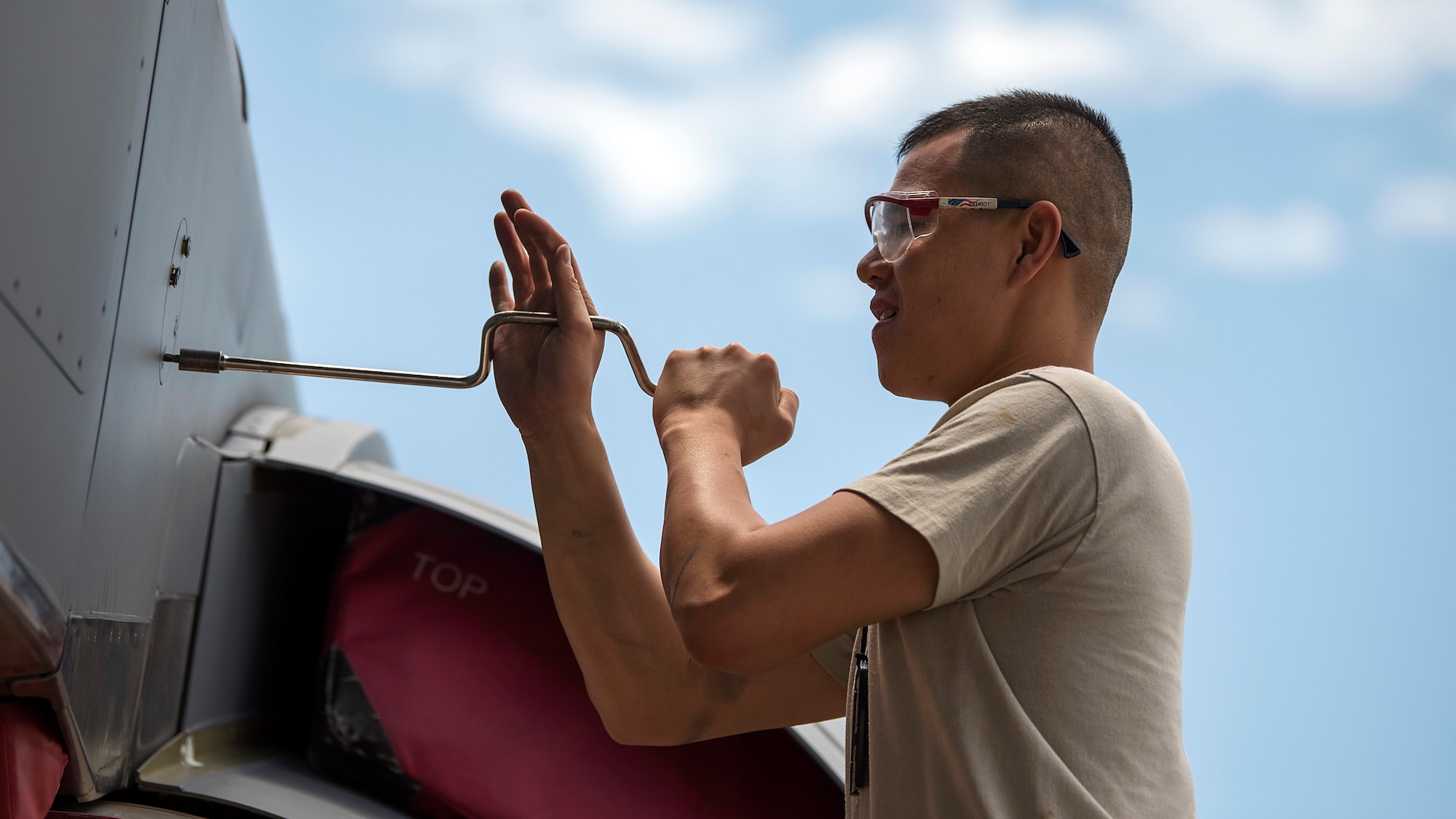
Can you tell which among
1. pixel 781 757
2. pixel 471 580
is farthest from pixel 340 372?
pixel 781 757

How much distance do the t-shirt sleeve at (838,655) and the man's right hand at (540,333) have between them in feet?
1.30

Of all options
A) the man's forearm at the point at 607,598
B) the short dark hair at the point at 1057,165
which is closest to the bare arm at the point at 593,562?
the man's forearm at the point at 607,598

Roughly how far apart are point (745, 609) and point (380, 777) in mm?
932

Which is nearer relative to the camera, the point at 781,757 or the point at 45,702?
the point at 45,702

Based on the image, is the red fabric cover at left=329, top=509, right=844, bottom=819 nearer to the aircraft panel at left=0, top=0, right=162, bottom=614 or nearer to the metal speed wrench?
the metal speed wrench

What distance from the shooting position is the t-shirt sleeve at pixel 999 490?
3.02ft

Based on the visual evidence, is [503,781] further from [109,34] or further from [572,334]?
[109,34]

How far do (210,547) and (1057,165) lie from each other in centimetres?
114

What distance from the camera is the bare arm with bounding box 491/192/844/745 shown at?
53.3 inches

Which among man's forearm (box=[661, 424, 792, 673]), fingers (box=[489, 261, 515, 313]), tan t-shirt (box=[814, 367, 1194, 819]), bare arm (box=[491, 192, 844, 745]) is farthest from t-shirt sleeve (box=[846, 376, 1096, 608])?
fingers (box=[489, 261, 515, 313])

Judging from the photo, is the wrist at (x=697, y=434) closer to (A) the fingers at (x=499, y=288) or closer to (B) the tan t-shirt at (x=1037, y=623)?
(B) the tan t-shirt at (x=1037, y=623)

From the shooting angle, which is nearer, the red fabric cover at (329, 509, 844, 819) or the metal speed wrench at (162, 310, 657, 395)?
the metal speed wrench at (162, 310, 657, 395)

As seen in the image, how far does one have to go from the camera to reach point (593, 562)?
1396 mm

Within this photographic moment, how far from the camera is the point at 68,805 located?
116 cm
